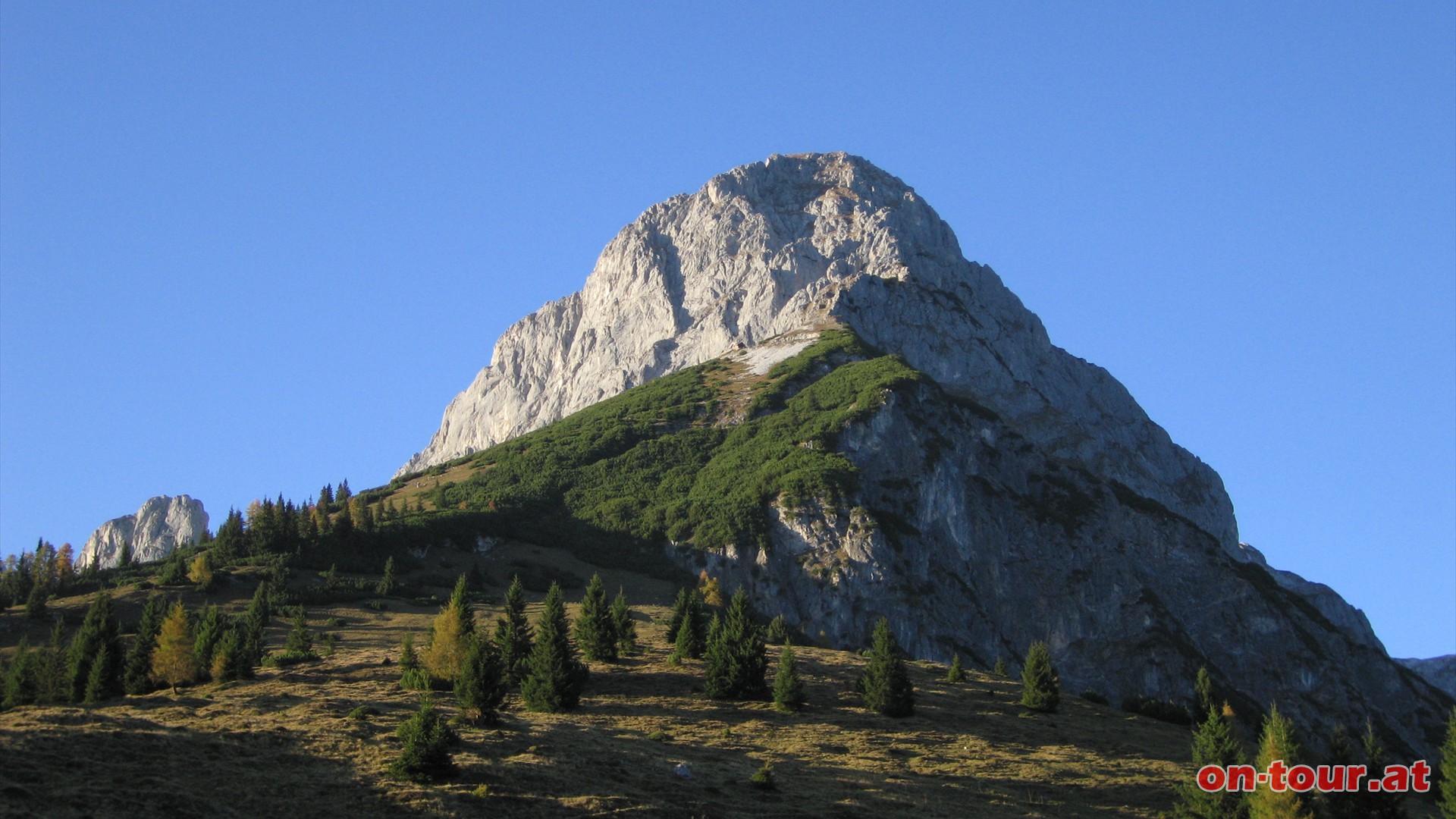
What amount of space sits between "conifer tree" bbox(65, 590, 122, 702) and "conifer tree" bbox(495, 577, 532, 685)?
21.6 metres

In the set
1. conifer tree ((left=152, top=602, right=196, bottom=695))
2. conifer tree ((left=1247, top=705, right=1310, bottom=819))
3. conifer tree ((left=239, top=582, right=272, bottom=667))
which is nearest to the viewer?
conifer tree ((left=1247, top=705, right=1310, bottom=819))

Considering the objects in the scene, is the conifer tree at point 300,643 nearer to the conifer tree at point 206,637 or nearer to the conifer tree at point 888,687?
the conifer tree at point 206,637

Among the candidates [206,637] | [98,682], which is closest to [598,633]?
[206,637]

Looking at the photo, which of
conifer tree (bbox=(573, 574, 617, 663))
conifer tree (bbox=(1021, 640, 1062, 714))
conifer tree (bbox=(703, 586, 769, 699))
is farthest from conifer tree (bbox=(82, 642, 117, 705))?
conifer tree (bbox=(1021, 640, 1062, 714))

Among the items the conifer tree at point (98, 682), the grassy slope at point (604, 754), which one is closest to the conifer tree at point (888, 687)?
the grassy slope at point (604, 754)

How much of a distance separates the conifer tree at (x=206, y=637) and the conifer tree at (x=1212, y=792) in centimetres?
5333

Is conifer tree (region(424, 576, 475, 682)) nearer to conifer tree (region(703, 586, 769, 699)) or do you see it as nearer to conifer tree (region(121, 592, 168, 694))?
conifer tree (region(703, 586, 769, 699))

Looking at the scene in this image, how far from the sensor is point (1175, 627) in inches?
7372

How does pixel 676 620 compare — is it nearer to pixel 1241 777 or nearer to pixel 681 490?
pixel 1241 777

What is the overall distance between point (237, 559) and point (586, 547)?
1823 inches

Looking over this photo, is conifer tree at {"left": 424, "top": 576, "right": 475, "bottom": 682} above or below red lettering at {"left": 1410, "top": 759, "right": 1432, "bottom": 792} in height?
above

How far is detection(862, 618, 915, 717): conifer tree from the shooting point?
235 feet

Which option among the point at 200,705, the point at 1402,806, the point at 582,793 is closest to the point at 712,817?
the point at 582,793

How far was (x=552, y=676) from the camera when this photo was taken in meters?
65.9
